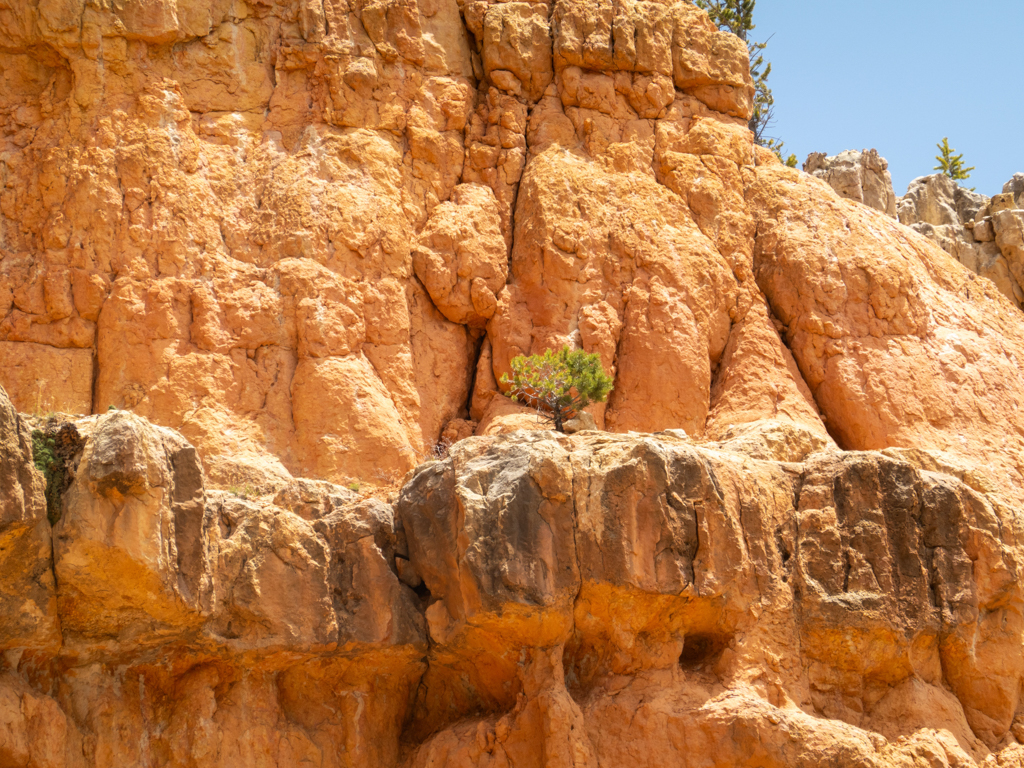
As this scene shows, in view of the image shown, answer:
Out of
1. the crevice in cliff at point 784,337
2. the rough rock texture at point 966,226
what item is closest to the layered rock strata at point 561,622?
the crevice in cliff at point 784,337

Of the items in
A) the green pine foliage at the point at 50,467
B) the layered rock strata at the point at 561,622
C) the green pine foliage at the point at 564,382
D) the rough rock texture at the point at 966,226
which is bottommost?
the layered rock strata at the point at 561,622

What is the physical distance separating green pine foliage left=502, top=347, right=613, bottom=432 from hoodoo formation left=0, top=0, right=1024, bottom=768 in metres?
0.89

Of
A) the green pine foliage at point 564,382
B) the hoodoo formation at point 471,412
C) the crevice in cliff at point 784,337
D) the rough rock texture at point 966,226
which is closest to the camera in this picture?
the hoodoo formation at point 471,412

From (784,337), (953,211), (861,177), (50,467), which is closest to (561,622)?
(50,467)

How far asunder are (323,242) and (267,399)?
8.89 feet

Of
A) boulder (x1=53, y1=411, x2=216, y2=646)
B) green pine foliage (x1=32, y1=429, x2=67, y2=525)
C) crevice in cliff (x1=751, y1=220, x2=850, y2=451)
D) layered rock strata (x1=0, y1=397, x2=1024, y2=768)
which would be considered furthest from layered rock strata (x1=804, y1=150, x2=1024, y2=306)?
green pine foliage (x1=32, y1=429, x2=67, y2=525)

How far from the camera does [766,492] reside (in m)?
14.8

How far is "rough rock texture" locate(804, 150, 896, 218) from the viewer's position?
2530 cm

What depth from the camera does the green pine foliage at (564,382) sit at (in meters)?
17.2

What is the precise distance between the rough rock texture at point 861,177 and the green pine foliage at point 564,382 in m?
10.0

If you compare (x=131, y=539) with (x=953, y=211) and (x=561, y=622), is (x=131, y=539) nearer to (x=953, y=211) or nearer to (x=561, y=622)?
(x=561, y=622)

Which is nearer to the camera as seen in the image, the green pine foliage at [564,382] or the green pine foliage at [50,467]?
the green pine foliage at [50,467]

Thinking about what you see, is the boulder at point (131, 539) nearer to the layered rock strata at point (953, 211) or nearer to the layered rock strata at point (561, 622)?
the layered rock strata at point (561, 622)

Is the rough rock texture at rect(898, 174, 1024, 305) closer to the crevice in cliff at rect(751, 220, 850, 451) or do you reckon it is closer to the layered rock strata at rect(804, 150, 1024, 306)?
the layered rock strata at rect(804, 150, 1024, 306)
